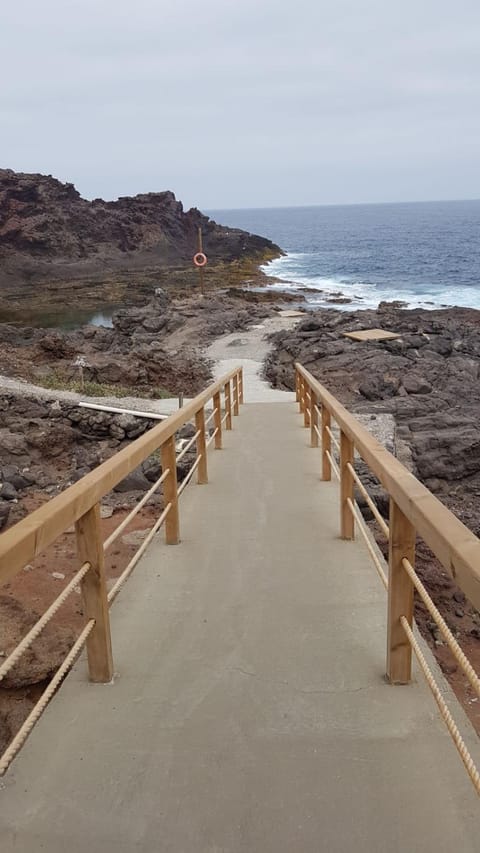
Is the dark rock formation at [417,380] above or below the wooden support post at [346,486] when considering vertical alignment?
below

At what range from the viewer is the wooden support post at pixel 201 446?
6.21m

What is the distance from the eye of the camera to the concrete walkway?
2070mm

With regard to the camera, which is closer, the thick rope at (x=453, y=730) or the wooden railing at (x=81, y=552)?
the thick rope at (x=453, y=730)

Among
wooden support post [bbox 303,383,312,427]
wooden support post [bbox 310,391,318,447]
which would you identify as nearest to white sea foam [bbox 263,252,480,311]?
wooden support post [bbox 303,383,312,427]

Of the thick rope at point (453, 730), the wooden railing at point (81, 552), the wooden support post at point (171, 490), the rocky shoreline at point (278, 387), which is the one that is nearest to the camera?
the thick rope at point (453, 730)

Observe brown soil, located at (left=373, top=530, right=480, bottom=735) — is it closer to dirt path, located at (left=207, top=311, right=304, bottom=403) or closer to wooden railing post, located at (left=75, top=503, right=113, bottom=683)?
wooden railing post, located at (left=75, top=503, right=113, bottom=683)

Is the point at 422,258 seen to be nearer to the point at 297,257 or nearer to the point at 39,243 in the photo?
the point at 297,257

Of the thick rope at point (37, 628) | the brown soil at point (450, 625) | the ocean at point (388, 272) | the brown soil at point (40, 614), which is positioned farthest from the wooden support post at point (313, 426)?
the ocean at point (388, 272)

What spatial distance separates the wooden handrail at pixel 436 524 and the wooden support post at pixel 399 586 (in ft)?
0.33

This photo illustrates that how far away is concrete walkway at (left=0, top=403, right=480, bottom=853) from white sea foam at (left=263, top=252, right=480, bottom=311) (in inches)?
1391

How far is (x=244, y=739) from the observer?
251 cm

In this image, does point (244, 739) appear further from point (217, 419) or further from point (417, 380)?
point (417, 380)

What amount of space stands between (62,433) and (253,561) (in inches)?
305

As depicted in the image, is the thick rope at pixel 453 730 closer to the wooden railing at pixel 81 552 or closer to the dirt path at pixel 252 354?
the wooden railing at pixel 81 552
